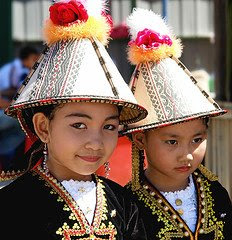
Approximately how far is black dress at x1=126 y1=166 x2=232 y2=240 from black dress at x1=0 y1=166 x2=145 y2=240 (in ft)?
0.79

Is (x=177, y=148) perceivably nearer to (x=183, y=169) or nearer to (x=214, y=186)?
(x=183, y=169)

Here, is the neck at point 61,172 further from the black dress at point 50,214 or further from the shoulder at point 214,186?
the shoulder at point 214,186

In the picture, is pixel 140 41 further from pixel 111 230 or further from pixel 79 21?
pixel 111 230

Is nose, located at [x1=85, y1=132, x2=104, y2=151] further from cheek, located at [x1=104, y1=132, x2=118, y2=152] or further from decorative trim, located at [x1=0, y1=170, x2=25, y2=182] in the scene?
decorative trim, located at [x1=0, y1=170, x2=25, y2=182]

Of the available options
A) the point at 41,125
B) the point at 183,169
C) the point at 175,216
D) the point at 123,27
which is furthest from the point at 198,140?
the point at 123,27

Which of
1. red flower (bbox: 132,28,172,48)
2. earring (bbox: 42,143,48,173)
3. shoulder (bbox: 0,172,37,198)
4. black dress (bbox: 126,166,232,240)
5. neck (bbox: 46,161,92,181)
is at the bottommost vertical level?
black dress (bbox: 126,166,232,240)

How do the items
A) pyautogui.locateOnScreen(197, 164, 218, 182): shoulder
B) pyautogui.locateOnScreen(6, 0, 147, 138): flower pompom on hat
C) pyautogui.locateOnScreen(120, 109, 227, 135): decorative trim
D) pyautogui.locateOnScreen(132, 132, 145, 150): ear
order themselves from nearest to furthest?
1. pyautogui.locateOnScreen(6, 0, 147, 138): flower pompom on hat
2. pyautogui.locateOnScreen(120, 109, 227, 135): decorative trim
3. pyautogui.locateOnScreen(132, 132, 145, 150): ear
4. pyautogui.locateOnScreen(197, 164, 218, 182): shoulder

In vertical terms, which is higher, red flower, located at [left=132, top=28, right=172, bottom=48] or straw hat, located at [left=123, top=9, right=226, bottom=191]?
red flower, located at [left=132, top=28, right=172, bottom=48]

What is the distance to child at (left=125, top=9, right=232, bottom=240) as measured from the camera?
3129 millimetres

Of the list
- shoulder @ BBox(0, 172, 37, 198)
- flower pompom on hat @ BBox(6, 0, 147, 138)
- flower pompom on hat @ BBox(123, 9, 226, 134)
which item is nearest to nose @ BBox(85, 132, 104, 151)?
flower pompom on hat @ BBox(6, 0, 147, 138)

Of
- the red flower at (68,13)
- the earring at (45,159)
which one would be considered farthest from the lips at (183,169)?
the red flower at (68,13)

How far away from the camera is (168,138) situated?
10.4ft

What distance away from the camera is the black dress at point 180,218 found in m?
3.17

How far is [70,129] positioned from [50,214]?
350 mm
